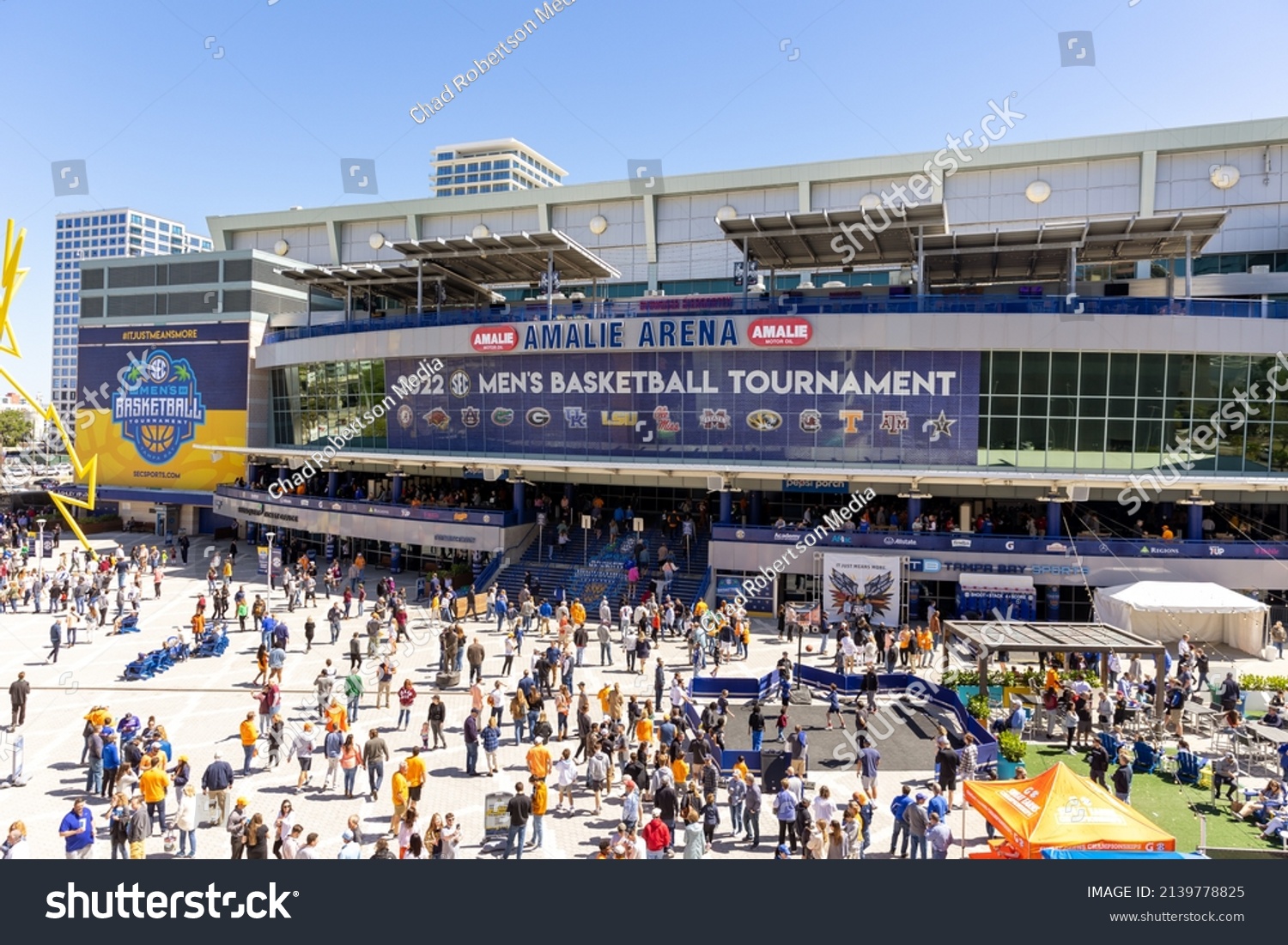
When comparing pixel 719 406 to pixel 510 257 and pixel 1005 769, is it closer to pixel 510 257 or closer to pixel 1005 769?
pixel 510 257

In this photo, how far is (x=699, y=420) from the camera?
1379 inches

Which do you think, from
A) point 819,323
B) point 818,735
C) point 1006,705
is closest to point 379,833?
point 818,735

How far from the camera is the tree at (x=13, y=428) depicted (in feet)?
374

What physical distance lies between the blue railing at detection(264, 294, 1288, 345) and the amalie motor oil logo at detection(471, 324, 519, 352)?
428 mm

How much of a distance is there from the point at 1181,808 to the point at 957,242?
24522 mm

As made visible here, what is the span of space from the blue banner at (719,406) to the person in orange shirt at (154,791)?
23987mm

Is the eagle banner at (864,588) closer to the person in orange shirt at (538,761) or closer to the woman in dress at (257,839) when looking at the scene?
the person in orange shirt at (538,761)

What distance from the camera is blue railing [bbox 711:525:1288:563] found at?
3033 centimetres

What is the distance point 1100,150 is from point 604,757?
132 ft

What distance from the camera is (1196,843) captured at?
14375 mm

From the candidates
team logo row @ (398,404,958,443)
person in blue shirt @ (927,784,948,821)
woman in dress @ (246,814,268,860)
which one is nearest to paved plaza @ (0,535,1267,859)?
person in blue shirt @ (927,784,948,821)

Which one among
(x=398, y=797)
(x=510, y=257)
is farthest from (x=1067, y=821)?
(x=510, y=257)

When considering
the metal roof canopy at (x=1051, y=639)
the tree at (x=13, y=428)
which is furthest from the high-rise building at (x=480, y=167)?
the metal roof canopy at (x=1051, y=639)

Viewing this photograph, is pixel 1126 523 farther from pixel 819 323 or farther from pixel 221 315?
pixel 221 315
